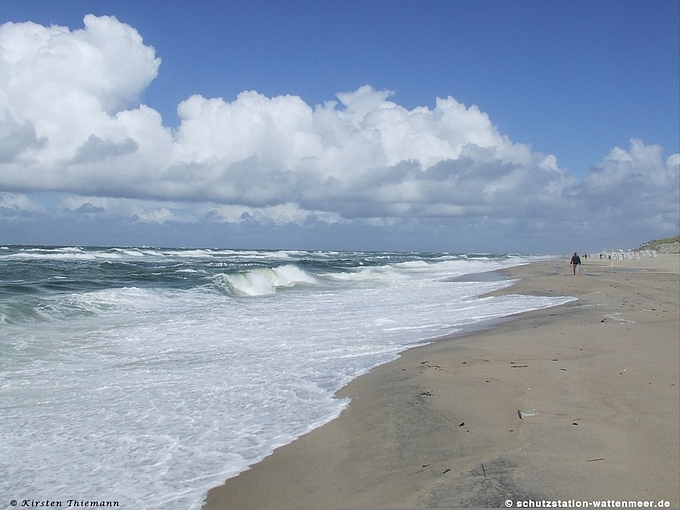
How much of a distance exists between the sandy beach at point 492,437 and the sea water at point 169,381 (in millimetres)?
515

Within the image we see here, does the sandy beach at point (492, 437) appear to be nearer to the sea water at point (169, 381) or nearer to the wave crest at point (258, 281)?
the sea water at point (169, 381)

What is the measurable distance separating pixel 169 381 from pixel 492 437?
4.67 m

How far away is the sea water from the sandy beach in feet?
1.69

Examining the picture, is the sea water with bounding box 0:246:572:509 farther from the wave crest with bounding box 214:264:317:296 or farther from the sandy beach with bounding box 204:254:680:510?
the wave crest with bounding box 214:264:317:296

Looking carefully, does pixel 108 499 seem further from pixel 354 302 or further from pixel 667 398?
pixel 354 302

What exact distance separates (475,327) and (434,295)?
8.39 metres

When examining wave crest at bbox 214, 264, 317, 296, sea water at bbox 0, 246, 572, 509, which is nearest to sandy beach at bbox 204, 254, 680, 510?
sea water at bbox 0, 246, 572, 509

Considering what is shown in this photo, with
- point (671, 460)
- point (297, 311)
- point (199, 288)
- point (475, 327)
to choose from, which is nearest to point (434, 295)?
point (297, 311)

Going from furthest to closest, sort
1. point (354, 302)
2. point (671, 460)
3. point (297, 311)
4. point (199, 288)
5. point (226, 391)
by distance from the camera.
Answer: point (199, 288)
point (354, 302)
point (297, 311)
point (226, 391)
point (671, 460)

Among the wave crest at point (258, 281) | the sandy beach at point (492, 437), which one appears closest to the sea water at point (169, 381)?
the sandy beach at point (492, 437)

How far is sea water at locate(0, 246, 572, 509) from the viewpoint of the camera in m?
4.32

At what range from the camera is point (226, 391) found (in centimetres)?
659

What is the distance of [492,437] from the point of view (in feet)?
13.8

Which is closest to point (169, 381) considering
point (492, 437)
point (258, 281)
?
point (492, 437)
